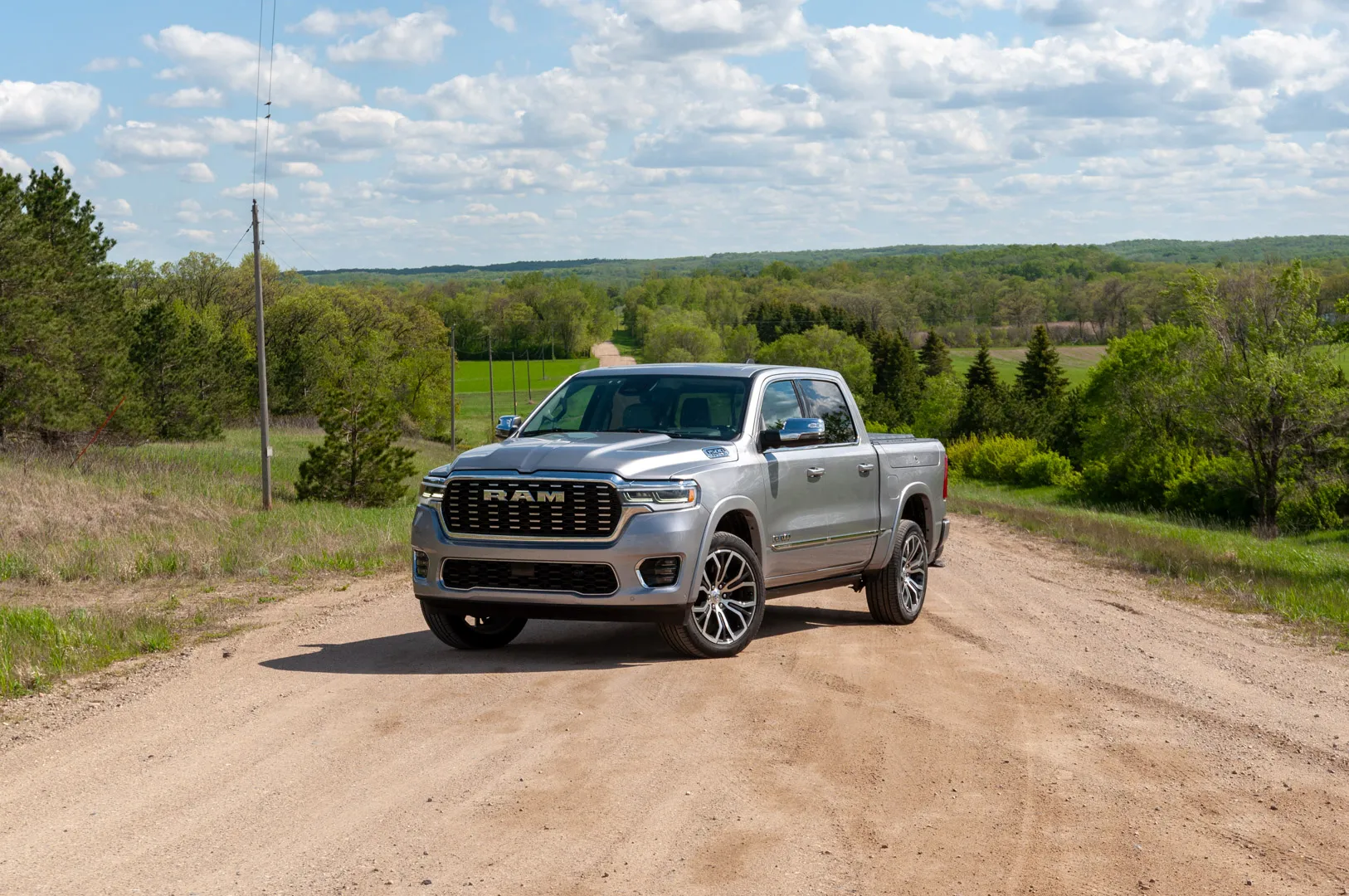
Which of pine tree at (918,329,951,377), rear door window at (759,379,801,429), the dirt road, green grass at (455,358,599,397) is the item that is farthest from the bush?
pine tree at (918,329,951,377)

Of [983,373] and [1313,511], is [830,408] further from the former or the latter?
[983,373]

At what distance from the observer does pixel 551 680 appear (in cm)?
866

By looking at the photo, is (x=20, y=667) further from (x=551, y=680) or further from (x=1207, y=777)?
(x=1207, y=777)

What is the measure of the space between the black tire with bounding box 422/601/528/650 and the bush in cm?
5474

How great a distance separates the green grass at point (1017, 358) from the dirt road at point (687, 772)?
407ft

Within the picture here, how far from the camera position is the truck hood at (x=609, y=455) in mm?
8906

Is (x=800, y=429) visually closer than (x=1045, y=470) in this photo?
Yes

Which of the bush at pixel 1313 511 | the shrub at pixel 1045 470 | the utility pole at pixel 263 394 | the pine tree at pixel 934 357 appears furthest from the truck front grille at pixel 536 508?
the pine tree at pixel 934 357

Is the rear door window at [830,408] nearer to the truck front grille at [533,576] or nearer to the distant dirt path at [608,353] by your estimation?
the truck front grille at [533,576]

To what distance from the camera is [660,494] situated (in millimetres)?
8867

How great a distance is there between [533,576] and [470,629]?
1.33m

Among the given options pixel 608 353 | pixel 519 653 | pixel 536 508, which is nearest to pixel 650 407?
pixel 536 508

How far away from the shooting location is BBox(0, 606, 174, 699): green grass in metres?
8.96

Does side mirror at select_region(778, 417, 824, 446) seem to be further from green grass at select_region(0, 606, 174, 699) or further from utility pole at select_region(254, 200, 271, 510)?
utility pole at select_region(254, 200, 271, 510)
